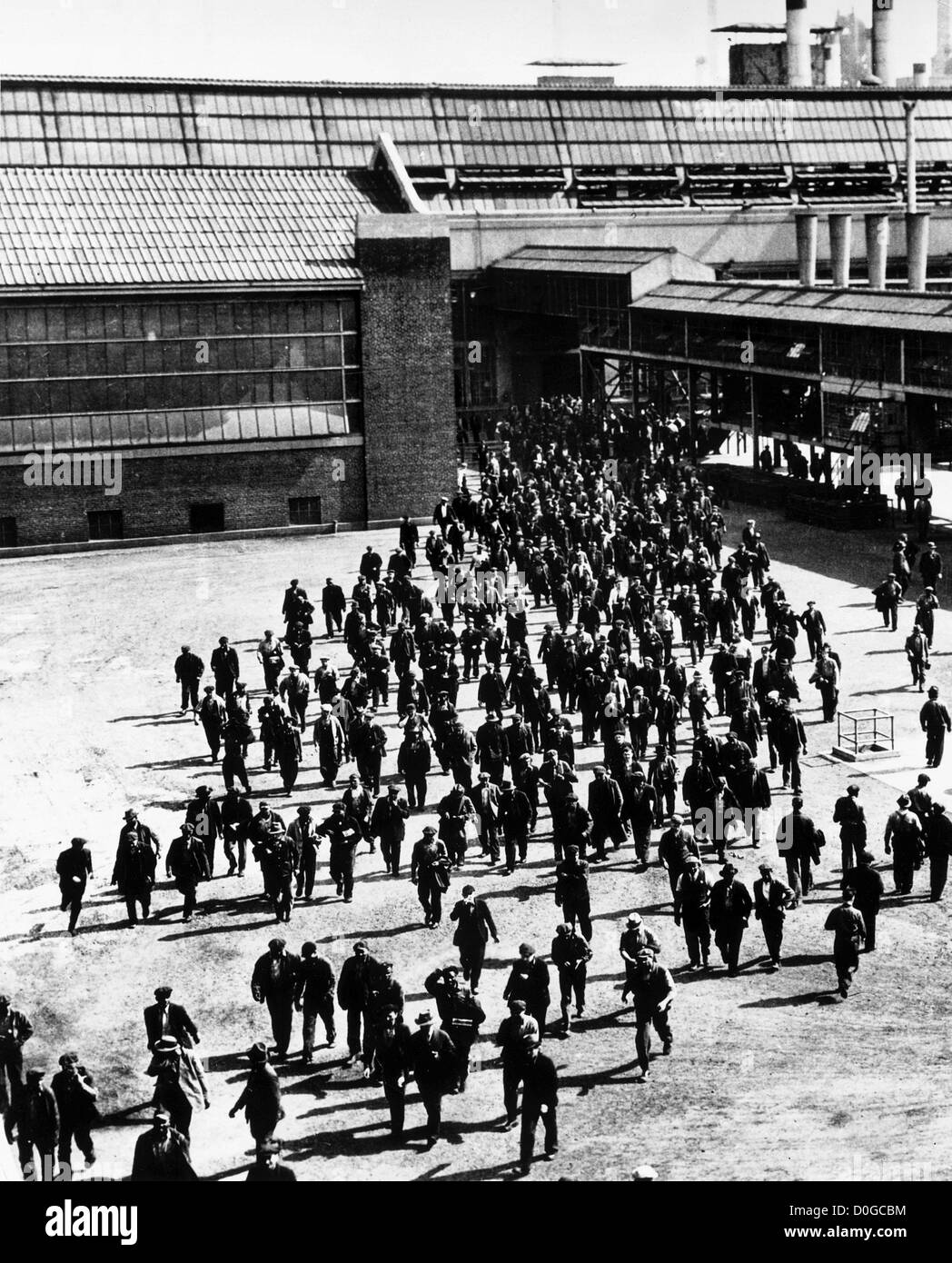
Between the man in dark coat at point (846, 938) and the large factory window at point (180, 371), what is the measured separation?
110 feet

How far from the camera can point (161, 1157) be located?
13.1 metres

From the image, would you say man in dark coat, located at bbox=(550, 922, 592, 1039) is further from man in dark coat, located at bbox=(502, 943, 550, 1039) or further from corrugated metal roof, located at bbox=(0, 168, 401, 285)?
corrugated metal roof, located at bbox=(0, 168, 401, 285)

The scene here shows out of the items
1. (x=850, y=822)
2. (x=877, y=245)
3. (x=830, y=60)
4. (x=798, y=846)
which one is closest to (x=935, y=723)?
(x=850, y=822)

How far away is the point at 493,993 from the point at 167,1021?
3.97 metres

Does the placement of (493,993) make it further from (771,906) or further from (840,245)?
(840,245)

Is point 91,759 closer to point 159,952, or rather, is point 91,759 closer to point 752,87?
point 159,952

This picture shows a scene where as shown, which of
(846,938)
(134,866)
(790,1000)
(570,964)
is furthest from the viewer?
(134,866)

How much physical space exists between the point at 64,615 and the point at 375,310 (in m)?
14.6

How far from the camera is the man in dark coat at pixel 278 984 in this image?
1686 cm

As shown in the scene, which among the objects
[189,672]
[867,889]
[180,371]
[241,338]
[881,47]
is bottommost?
[867,889]

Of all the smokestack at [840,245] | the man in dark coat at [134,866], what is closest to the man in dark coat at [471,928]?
the man in dark coat at [134,866]

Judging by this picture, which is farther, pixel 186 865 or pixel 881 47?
pixel 881 47

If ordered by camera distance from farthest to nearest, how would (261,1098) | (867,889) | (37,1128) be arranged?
(867,889)
(37,1128)
(261,1098)
